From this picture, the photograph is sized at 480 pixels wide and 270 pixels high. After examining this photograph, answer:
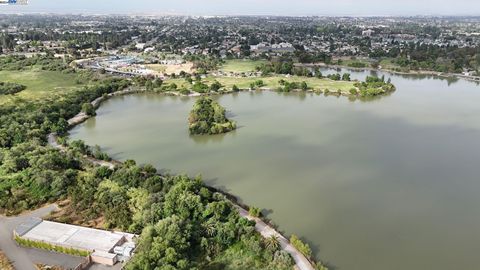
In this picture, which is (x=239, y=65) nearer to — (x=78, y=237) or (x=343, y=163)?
(x=343, y=163)

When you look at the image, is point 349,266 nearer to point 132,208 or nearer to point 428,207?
point 428,207

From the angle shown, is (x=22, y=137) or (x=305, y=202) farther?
(x=22, y=137)

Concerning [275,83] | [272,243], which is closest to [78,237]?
[272,243]

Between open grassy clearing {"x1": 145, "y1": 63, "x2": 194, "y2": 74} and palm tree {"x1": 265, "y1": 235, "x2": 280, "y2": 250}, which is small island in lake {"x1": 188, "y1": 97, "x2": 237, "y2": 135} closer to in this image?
palm tree {"x1": 265, "y1": 235, "x2": 280, "y2": 250}

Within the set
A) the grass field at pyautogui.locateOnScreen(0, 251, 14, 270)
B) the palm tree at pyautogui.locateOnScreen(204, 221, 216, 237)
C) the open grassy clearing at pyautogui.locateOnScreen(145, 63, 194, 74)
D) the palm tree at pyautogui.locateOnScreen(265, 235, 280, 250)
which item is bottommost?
the grass field at pyautogui.locateOnScreen(0, 251, 14, 270)

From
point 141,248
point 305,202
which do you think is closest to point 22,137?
point 141,248

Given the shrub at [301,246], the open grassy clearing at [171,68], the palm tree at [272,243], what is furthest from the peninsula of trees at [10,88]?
the shrub at [301,246]

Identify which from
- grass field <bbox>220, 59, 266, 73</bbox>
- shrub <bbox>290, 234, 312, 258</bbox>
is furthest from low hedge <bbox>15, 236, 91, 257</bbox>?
grass field <bbox>220, 59, 266, 73</bbox>
